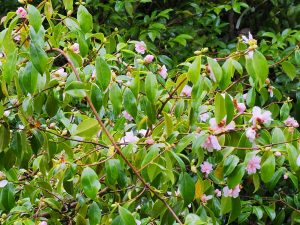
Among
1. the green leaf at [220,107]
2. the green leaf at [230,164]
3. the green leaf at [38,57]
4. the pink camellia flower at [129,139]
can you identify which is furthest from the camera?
the pink camellia flower at [129,139]

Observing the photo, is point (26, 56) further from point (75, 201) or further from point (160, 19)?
point (160, 19)

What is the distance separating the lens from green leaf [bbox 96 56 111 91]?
123cm

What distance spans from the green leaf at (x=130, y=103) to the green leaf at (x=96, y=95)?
0.07 meters

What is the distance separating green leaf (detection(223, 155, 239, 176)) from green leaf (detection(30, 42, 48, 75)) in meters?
0.47

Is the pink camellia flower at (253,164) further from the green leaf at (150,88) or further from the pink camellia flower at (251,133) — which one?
the green leaf at (150,88)

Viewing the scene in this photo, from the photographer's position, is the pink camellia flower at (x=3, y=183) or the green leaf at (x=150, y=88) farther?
the pink camellia flower at (x=3, y=183)

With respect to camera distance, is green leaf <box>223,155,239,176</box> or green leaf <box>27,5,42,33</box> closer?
green leaf <box>27,5,42,33</box>

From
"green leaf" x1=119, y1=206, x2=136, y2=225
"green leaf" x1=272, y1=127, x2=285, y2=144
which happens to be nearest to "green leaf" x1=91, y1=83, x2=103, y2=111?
"green leaf" x1=119, y1=206, x2=136, y2=225

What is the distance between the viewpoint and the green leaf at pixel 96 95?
125cm

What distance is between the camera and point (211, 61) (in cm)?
125

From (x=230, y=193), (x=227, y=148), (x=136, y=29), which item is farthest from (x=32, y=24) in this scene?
(x=136, y=29)

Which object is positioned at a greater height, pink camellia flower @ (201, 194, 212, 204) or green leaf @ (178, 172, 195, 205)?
green leaf @ (178, 172, 195, 205)

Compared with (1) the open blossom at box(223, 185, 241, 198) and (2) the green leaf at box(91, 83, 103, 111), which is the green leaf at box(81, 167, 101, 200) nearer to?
(2) the green leaf at box(91, 83, 103, 111)

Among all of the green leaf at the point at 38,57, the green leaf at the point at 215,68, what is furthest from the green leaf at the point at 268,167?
the green leaf at the point at 38,57
